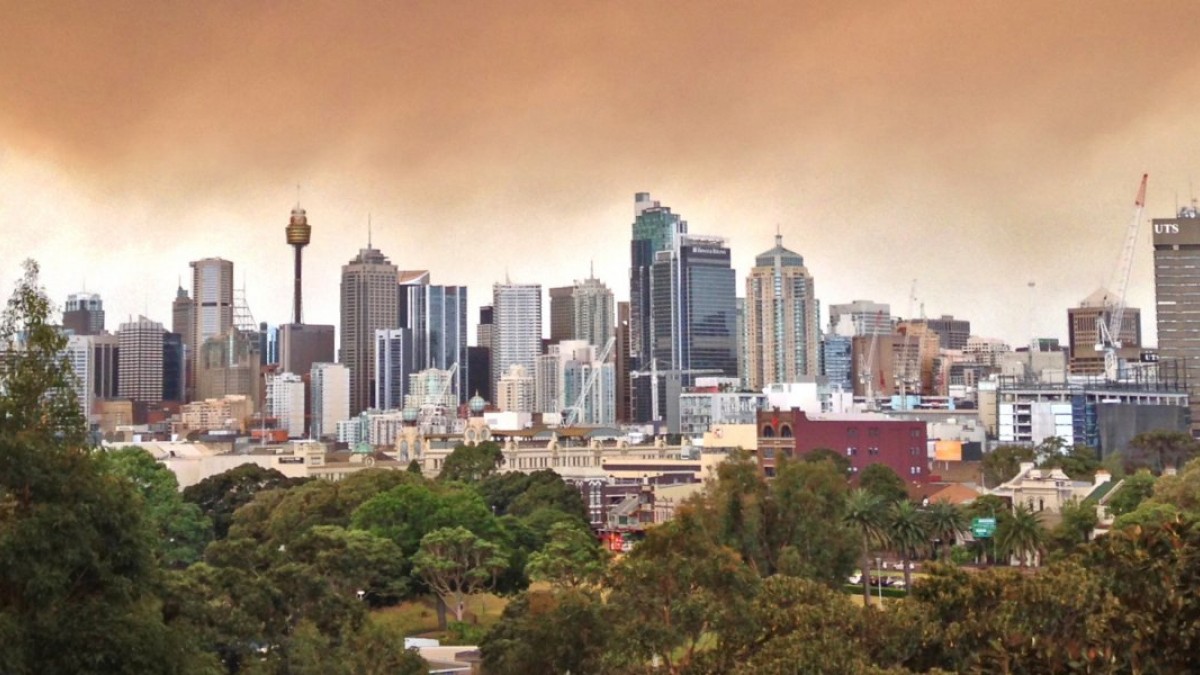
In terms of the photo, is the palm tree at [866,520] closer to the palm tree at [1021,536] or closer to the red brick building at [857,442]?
the palm tree at [1021,536]

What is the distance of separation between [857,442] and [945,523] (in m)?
39.6

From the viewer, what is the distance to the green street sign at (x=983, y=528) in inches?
2992

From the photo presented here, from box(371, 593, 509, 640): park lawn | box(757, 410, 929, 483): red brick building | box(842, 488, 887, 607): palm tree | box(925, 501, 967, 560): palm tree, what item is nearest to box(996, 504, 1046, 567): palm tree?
box(925, 501, 967, 560): palm tree

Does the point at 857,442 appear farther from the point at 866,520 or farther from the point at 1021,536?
the point at 866,520

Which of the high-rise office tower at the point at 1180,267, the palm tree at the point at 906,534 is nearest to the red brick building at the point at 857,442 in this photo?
the palm tree at the point at 906,534

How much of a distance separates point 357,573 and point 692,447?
8406cm

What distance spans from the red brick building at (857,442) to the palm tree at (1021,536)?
3918 centimetres

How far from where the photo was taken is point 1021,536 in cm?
6881

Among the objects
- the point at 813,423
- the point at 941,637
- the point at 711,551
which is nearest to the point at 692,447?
the point at 813,423

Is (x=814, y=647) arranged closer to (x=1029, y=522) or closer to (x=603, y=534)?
(x=1029, y=522)

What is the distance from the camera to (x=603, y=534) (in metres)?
102

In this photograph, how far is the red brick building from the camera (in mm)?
110250

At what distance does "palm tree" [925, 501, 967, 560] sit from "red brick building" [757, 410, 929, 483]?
35063mm

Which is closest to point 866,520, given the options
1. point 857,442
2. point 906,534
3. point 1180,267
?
point 906,534
